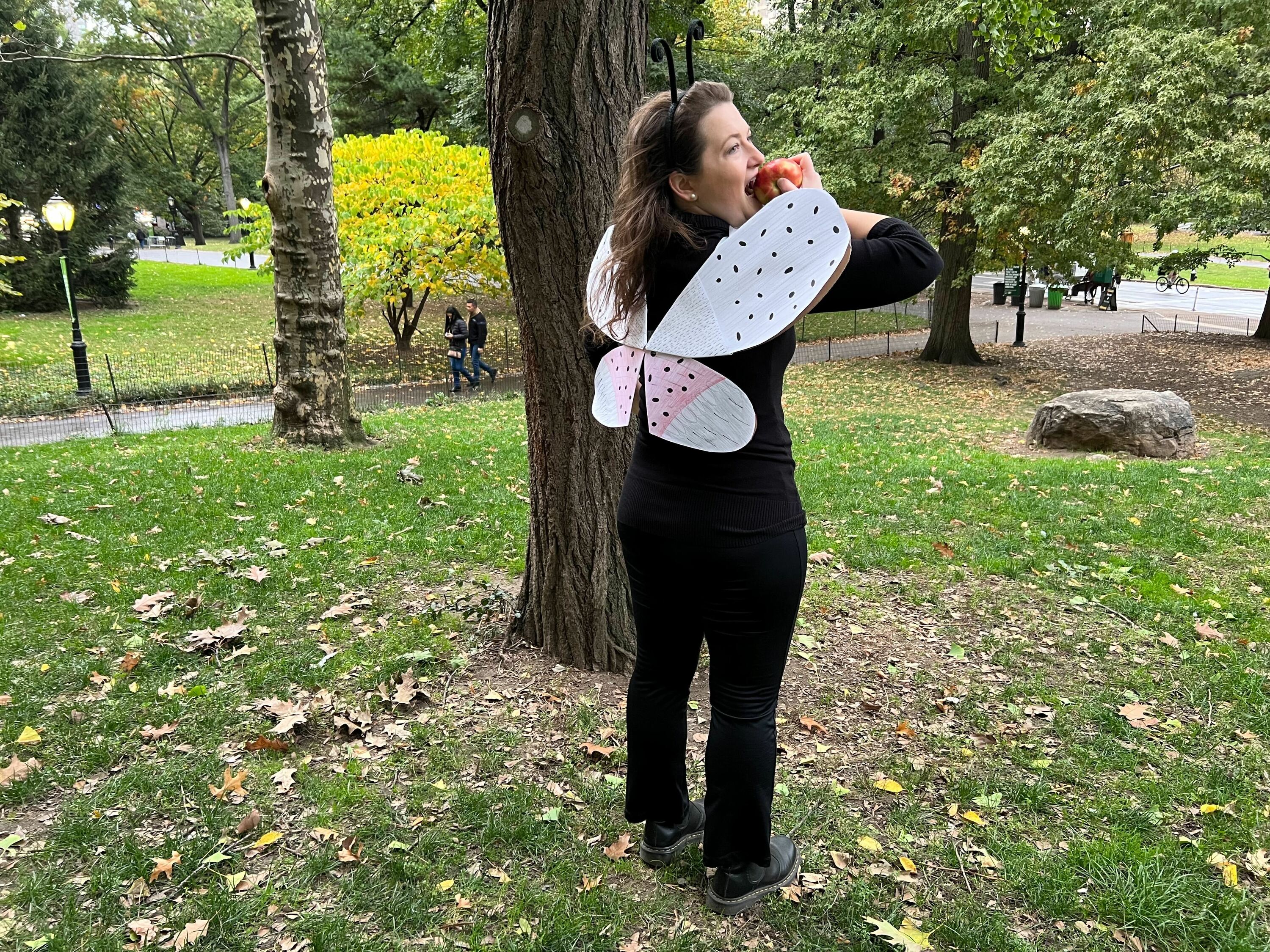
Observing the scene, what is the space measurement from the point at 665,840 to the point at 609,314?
5.36 ft

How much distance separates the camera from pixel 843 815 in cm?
283

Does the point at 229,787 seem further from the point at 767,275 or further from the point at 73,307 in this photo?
the point at 73,307

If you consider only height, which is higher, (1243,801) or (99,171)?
(99,171)

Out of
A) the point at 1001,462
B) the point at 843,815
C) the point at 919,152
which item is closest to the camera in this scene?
the point at 843,815

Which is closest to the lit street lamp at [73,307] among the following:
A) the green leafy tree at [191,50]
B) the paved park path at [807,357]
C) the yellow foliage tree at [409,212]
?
the paved park path at [807,357]

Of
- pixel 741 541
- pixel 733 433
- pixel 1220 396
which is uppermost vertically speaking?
pixel 733 433

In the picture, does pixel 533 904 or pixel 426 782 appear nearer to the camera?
pixel 533 904

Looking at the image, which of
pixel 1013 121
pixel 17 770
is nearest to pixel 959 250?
pixel 1013 121

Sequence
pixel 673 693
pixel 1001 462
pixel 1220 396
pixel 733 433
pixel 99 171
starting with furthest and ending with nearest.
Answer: pixel 99 171, pixel 1220 396, pixel 1001 462, pixel 673 693, pixel 733 433

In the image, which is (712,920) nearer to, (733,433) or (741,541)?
(741,541)

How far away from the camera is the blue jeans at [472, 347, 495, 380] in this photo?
17062mm

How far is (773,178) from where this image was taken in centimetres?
195

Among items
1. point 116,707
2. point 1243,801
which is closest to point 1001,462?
point 1243,801

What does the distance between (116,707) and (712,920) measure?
8.67ft
